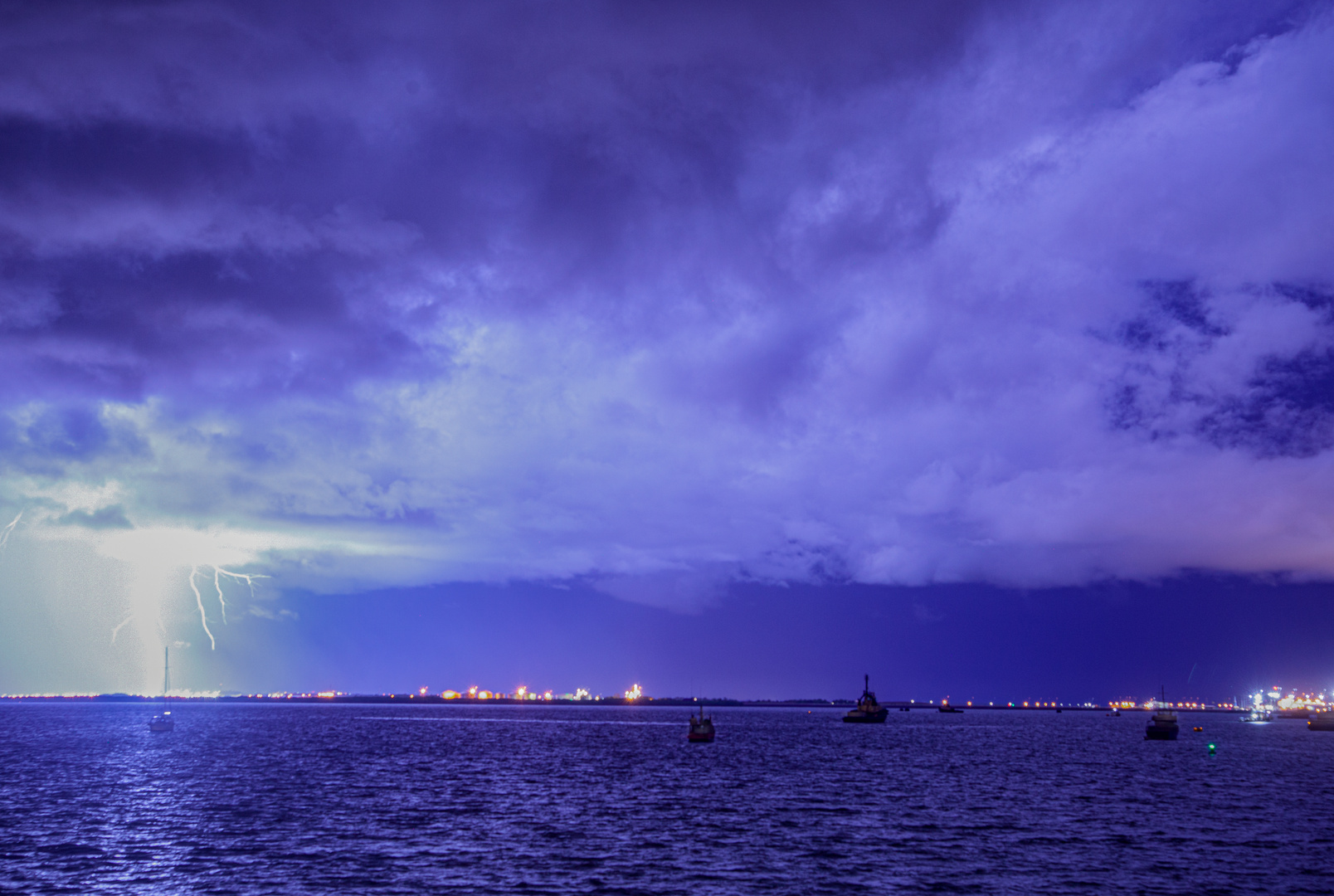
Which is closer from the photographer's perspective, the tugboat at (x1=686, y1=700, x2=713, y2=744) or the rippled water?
the rippled water

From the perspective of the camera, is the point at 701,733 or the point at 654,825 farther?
the point at 701,733

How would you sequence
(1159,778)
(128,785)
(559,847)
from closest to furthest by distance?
(559,847) → (128,785) → (1159,778)

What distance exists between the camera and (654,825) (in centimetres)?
6153

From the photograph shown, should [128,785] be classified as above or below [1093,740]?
above

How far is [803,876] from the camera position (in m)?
45.5

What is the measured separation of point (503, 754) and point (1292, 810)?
95.7 meters

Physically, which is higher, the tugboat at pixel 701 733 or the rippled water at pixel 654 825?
the rippled water at pixel 654 825

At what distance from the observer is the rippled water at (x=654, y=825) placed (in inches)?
1768

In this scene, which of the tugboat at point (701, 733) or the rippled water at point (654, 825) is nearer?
the rippled water at point (654, 825)

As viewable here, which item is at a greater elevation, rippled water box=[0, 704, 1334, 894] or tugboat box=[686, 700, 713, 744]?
rippled water box=[0, 704, 1334, 894]

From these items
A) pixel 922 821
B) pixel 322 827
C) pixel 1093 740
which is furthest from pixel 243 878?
pixel 1093 740

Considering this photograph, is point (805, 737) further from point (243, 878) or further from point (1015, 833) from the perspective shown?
point (243, 878)

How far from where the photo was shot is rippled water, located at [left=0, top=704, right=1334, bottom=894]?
147ft

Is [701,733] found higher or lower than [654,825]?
lower
